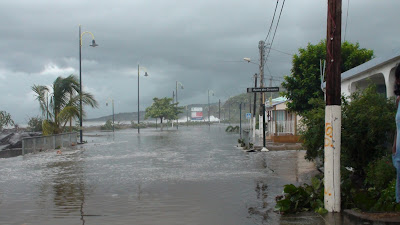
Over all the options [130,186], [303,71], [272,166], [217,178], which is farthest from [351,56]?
[130,186]

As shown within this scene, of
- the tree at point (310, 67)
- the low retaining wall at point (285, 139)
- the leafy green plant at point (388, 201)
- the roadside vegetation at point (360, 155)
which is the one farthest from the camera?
the low retaining wall at point (285, 139)

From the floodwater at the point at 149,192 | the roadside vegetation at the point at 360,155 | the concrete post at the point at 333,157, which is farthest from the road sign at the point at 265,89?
the concrete post at the point at 333,157

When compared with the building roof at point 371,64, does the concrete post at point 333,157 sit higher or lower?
lower

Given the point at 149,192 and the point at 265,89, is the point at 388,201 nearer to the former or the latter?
the point at 149,192

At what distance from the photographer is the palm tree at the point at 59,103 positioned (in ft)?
87.3

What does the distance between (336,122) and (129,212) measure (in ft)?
13.5

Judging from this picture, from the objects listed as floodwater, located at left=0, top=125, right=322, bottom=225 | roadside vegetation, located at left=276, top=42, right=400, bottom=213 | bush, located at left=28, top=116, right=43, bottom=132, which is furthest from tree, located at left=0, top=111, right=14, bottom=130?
roadside vegetation, located at left=276, top=42, right=400, bottom=213

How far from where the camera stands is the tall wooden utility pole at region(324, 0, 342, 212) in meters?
6.93

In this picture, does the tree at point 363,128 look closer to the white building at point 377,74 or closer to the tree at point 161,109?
the white building at point 377,74

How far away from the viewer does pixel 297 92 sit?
867 inches

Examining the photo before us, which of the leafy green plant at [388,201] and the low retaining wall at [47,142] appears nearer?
the leafy green plant at [388,201]

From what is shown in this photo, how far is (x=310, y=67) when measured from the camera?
2167 cm

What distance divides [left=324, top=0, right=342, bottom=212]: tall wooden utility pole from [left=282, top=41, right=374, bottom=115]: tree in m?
14.0

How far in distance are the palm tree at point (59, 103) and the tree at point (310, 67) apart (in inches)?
570
